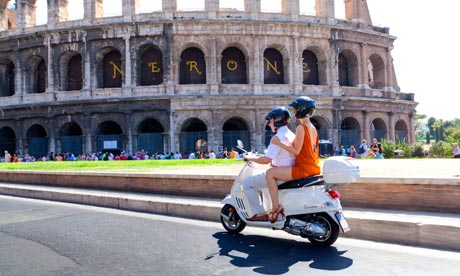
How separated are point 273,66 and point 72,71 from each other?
49.5 ft

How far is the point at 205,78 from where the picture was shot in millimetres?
27078

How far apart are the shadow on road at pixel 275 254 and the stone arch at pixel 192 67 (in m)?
22.5

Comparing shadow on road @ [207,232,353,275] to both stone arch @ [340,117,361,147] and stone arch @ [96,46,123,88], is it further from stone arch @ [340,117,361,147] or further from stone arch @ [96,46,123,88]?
stone arch @ [96,46,123,88]

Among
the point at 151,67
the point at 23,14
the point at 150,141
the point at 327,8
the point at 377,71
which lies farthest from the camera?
the point at 377,71

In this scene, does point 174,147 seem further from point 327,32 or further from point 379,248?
point 379,248

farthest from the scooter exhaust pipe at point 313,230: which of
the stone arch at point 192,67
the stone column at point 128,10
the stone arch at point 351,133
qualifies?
the stone column at point 128,10

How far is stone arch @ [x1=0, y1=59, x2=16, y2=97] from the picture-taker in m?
30.6

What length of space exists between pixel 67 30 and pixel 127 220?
2392 cm

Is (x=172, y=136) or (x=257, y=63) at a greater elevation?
(x=257, y=63)

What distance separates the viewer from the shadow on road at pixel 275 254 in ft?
13.2

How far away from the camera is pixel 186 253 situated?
462 centimetres

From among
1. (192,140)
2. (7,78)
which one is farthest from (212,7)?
(7,78)

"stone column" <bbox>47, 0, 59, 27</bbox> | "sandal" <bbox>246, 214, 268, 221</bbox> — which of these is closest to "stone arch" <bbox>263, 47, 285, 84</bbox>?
"stone column" <bbox>47, 0, 59, 27</bbox>

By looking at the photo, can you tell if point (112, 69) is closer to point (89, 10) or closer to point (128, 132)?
point (89, 10)
